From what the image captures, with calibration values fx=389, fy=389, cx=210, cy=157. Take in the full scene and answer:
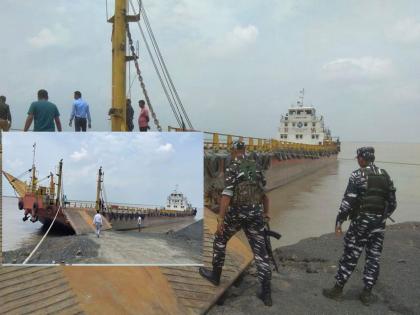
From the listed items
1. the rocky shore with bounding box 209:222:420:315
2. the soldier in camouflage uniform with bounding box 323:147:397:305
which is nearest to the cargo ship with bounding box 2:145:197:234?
the rocky shore with bounding box 209:222:420:315

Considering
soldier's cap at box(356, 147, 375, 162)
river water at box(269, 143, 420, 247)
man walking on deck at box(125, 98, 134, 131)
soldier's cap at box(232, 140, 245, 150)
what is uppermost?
man walking on deck at box(125, 98, 134, 131)

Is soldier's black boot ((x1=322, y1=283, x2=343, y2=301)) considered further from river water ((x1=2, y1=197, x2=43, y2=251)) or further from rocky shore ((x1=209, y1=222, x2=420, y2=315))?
river water ((x1=2, y1=197, x2=43, y2=251))

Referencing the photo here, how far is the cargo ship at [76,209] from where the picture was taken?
3676 mm

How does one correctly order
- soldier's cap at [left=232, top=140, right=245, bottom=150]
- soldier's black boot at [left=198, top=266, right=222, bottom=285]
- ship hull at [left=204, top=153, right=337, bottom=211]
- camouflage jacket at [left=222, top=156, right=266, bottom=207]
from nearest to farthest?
camouflage jacket at [left=222, top=156, right=266, bottom=207]
soldier's cap at [left=232, top=140, right=245, bottom=150]
soldier's black boot at [left=198, top=266, right=222, bottom=285]
ship hull at [left=204, top=153, right=337, bottom=211]

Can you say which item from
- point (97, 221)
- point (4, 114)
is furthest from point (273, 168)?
point (97, 221)

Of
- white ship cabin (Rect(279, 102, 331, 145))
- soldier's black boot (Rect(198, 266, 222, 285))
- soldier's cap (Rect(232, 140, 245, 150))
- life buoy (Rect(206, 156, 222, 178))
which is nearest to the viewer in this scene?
soldier's cap (Rect(232, 140, 245, 150))

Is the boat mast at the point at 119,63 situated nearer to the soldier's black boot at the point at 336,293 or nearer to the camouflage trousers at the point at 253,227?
the camouflage trousers at the point at 253,227

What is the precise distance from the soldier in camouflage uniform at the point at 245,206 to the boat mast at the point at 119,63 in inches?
208

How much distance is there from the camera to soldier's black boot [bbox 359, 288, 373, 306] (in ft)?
14.7

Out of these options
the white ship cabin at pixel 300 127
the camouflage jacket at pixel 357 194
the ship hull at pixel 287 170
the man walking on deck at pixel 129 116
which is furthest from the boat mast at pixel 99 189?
the white ship cabin at pixel 300 127

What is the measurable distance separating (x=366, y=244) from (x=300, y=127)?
41323mm

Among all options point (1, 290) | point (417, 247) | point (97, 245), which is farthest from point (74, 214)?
point (417, 247)

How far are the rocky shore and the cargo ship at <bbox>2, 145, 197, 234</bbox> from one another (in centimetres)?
128

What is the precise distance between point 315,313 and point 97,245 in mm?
2404
